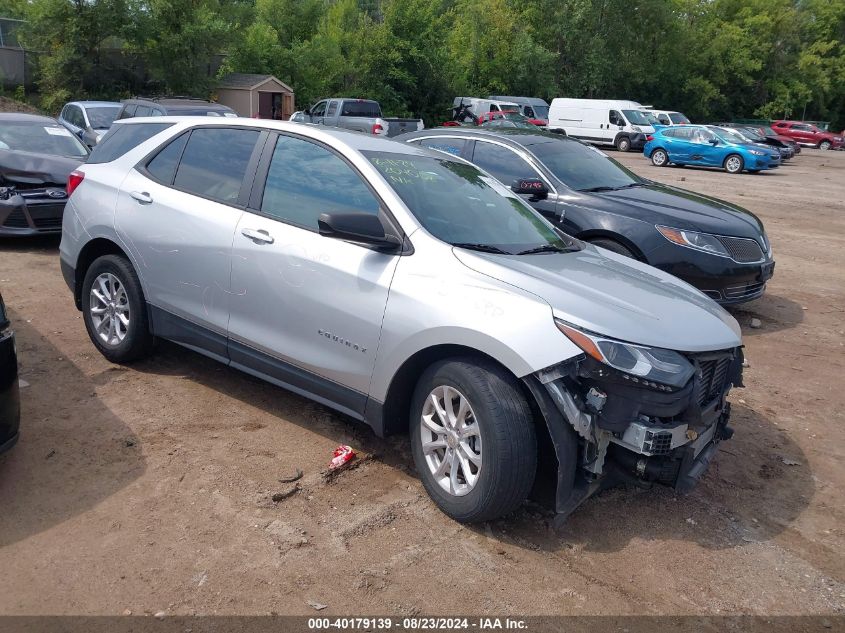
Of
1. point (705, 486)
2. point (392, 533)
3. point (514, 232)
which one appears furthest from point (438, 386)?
point (705, 486)

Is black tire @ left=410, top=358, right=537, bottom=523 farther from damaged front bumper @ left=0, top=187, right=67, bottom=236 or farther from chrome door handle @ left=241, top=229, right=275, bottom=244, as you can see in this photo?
damaged front bumper @ left=0, top=187, right=67, bottom=236

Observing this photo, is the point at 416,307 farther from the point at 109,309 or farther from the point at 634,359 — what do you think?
the point at 109,309

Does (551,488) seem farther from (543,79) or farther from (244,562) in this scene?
(543,79)

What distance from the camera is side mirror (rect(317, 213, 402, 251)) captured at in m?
3.83

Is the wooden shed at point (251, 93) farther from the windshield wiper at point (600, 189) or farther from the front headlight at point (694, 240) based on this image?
the front headlight at point (694, 240)

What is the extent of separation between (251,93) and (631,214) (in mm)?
26807

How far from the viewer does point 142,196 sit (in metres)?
5.08

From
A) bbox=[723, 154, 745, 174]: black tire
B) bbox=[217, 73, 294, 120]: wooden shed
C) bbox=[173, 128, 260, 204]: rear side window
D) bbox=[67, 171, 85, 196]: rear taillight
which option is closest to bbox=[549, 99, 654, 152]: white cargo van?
bbox=[723, 154, 745, 174]: black tire

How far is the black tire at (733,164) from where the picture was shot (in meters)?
26.9

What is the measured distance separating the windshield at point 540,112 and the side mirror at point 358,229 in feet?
120

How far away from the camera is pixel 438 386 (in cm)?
371

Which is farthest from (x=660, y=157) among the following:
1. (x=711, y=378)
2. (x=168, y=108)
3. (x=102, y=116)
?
(x=711, y=378)

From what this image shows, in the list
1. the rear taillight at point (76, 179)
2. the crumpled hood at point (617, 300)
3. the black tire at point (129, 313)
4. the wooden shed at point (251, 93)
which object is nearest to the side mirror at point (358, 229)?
the crumpled hood at point (617, 300)

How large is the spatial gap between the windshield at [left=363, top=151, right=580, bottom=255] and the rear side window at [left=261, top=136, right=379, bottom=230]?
18cm
